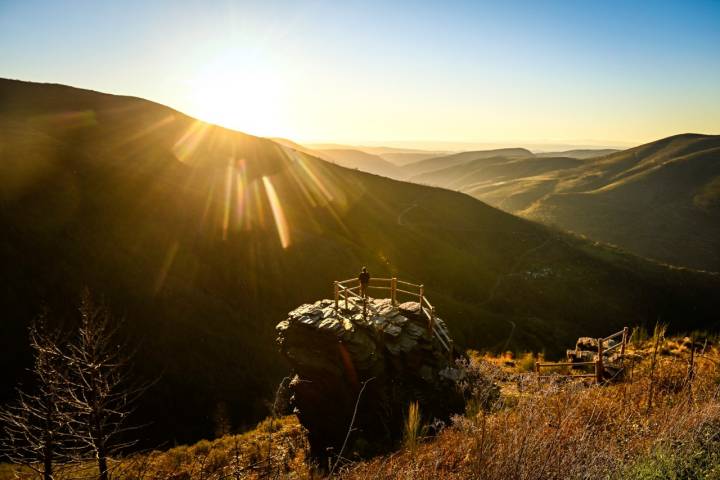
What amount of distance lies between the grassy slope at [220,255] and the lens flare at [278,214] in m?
0.64

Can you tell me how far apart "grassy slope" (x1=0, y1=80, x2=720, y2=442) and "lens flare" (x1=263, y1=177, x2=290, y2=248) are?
2.09 ft

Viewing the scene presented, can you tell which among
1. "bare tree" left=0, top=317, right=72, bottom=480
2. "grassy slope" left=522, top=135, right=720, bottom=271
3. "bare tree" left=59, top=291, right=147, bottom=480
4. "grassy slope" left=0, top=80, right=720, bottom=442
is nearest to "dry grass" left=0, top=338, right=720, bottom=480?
"bare tree" left=59, top=291, right=147, bottom=480

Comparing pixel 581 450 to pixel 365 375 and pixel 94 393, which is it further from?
pixel 94 393

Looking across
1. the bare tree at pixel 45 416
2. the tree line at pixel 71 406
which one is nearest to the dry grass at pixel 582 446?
the tree line at pixel 71 406

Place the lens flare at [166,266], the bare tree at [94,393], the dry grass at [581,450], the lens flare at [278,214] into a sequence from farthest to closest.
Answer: the lens flare at [278,214] → the lens flare at [166,266] → the bare tree at [94,393] → the dry grass at [581,450]

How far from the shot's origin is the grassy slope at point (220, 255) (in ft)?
87.8

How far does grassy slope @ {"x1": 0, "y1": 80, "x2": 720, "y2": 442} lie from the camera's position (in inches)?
1053

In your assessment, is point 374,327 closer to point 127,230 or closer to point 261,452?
point 261,452

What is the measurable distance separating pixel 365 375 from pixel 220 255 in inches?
1104

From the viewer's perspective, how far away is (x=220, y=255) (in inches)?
1462

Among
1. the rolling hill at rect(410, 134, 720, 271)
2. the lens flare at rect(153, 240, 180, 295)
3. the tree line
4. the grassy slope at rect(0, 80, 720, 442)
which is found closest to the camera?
the tree line

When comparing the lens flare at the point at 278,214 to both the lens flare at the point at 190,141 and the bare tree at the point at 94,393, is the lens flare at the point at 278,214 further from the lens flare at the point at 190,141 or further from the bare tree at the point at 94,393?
the bare tree at the point at 94,393

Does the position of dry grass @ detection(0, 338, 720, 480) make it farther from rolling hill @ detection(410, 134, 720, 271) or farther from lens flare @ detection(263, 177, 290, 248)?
rolling hill @ detection(410, 134, 720, 271)

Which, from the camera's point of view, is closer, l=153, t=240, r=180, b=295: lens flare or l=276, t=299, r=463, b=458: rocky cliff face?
l=276, t=299, r=463, b=458: rocky cliff face
